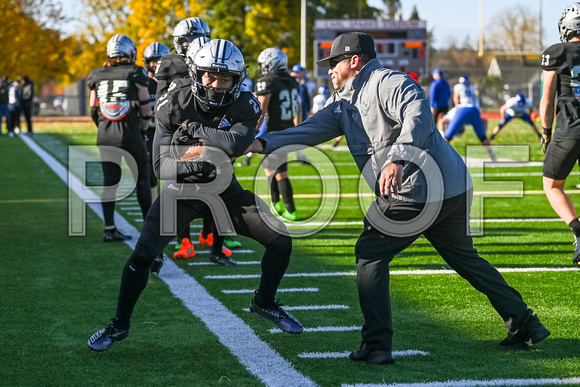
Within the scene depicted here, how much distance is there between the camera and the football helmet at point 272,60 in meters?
9.27

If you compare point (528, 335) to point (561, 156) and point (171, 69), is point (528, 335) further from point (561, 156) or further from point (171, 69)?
point (171, 69)

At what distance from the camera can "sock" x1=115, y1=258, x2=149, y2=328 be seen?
4.44 m

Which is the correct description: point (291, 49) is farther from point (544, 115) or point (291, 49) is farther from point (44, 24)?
point (544, 115)

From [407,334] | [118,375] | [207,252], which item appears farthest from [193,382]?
[207,252]

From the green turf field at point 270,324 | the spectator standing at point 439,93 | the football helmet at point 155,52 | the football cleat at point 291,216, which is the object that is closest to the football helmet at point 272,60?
the football helmet at point 155,52

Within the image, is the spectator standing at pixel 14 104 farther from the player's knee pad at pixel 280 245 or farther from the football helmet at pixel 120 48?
the player's knee pad at pixel 280 245

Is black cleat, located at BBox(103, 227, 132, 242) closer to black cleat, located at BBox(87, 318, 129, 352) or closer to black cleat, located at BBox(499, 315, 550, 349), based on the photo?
black cleat, located at BBox(87, 318, 129, 352)

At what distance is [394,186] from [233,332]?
142 centimetres

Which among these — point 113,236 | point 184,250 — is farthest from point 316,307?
point 113,236

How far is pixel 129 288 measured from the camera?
4441mm

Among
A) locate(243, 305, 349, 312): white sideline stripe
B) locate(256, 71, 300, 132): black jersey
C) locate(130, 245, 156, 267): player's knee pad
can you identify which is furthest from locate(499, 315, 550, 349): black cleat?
locate(256, 71, 300, 132): black jersey

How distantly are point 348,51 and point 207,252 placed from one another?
3600 mm

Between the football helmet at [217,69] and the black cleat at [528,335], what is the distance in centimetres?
199

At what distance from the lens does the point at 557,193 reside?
6820mm
